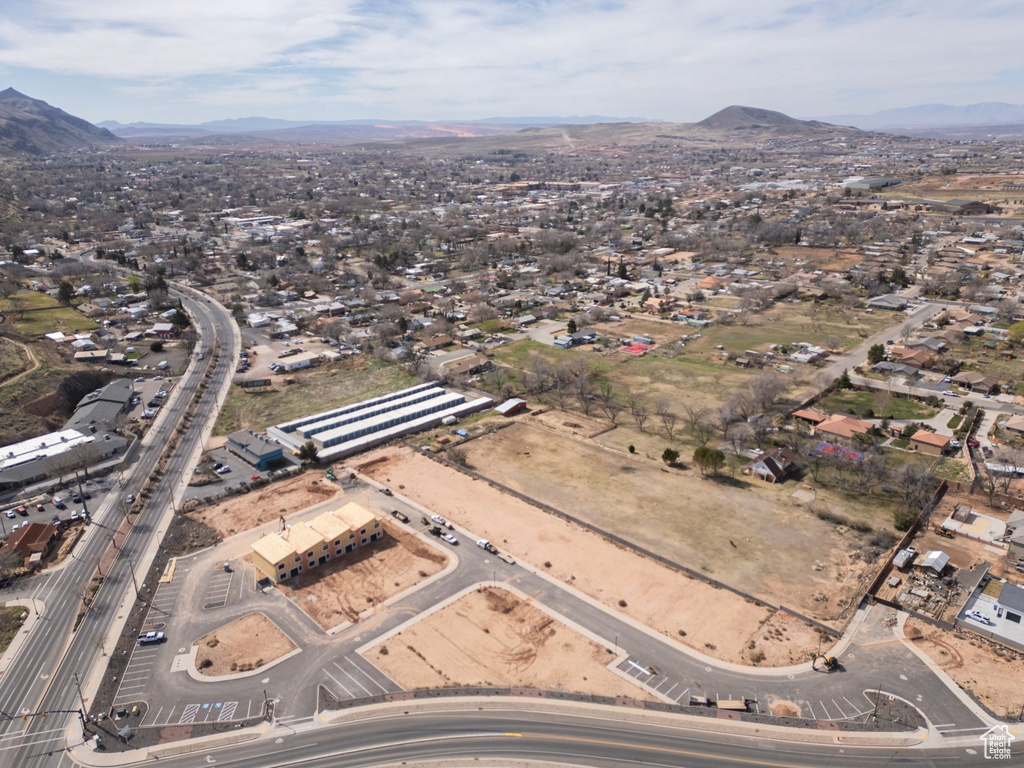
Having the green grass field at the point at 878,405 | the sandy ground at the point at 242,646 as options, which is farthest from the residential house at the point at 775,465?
the sandy ground at the point at 242,646

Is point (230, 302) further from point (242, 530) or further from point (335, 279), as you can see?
point (242, 530)

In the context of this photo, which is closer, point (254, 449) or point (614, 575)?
point (614, 575)

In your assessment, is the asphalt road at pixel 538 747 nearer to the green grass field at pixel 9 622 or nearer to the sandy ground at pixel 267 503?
the green grass field at pixel 9 622

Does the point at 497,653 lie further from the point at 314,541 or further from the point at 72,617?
the point at 72,617

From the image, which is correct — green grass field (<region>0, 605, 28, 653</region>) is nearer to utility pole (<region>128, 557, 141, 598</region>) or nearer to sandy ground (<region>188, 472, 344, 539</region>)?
utility pole (<region>128, 557, 141, 598</region>)

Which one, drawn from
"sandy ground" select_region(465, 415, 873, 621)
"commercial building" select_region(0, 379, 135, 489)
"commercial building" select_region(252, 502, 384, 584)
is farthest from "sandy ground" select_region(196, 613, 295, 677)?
"commercial building" select_region(0, 379, 135, 489)

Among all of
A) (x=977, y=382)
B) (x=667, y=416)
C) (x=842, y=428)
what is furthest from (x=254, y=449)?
(x=977, y=382)
